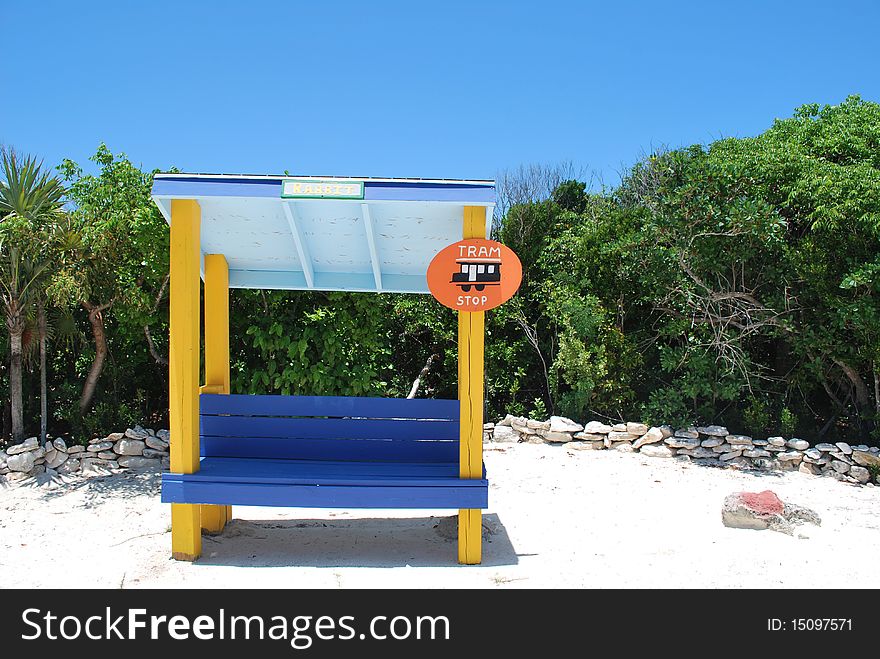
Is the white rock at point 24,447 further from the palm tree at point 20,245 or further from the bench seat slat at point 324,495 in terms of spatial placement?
the bench seat slat at point 324,495

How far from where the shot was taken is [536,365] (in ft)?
33.6

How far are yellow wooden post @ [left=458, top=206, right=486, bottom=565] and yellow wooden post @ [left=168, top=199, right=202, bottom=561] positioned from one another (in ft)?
5.89

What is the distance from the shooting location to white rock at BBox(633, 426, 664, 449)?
8547 millimetres

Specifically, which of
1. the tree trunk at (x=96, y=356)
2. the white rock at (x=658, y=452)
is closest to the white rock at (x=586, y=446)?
the white rock at (x=658, y=452)

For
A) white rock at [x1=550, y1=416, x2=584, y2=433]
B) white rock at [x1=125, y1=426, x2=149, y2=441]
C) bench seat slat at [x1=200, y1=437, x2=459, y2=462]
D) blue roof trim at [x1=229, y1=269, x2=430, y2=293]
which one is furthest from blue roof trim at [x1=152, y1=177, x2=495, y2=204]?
white rock at [x1=550, y1=416, x2=584, y2=433]

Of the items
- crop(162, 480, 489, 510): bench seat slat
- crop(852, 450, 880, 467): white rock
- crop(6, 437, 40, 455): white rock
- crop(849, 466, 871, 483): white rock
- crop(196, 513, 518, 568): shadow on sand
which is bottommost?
crop(849, 466, 871, 483): white rock

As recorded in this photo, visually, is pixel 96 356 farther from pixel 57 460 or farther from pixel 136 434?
pixel 57 460

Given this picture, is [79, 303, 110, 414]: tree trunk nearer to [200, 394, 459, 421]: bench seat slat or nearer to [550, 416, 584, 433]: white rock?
[200, 394, 459, 421]: bench seat slat

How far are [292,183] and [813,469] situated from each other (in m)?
6.93

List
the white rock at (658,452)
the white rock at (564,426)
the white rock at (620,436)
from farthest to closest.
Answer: the white rock at (564,426) < the white rock at (620,436) < the white rock at (658,452)

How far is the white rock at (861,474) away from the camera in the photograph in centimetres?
787

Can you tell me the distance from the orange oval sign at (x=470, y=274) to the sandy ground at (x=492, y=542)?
70.0 inches

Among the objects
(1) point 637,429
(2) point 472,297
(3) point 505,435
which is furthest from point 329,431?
(1) point 637,429

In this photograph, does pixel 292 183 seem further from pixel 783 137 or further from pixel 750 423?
pixel 783 137
